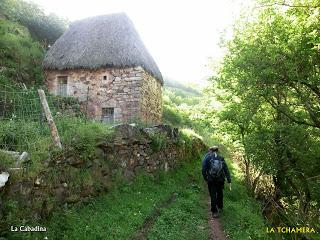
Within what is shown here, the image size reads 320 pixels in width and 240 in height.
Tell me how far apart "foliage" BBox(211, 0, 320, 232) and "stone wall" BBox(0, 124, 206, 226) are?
3.11 meters

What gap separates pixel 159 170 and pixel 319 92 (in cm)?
547

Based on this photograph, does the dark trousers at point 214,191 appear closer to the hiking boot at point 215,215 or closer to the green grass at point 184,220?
the hiking boot at point 215,215

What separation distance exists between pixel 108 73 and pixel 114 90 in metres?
0.82

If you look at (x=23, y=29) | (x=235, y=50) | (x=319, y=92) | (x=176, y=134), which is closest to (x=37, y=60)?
(x=23, y=29)

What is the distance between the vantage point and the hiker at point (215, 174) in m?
8.13

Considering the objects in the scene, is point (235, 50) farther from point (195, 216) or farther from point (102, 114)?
point (102, 114)

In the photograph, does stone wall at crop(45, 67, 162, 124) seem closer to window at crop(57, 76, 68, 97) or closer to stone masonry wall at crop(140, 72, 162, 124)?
stone masonry wall at crop(140, 72, 162, 124)

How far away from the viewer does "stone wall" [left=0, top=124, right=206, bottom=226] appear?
5.82 meters

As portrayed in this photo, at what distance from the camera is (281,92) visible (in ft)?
34.7

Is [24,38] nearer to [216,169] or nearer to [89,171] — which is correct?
[89,171]

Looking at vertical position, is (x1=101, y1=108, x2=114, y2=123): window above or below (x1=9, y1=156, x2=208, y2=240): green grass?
above

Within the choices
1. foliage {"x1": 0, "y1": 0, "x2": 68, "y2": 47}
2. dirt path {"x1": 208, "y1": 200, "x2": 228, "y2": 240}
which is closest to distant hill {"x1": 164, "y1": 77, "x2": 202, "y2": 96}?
foliage {"x1": 0, "y1": 0, "x2": 68, "y2": 47}

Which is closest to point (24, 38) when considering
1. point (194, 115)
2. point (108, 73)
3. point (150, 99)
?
point (108, 73)

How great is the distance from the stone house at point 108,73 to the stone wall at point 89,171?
9.97ft
